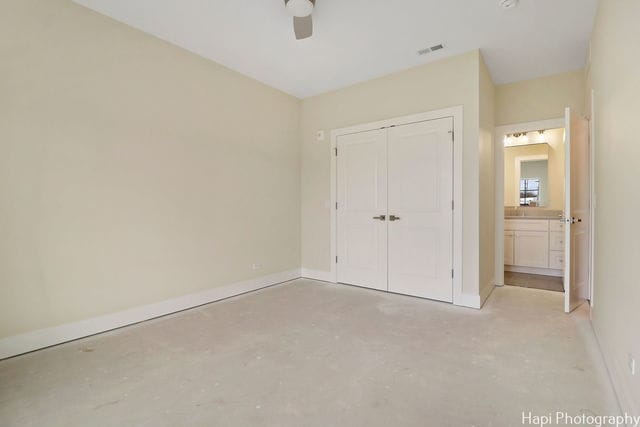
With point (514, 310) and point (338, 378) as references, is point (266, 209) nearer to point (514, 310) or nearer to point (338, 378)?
point (338, 378)

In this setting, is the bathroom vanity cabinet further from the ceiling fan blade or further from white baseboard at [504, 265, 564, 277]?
the ceiling fan blade

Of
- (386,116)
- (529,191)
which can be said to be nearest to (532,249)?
(529,191)

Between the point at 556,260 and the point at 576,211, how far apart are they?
6.22 feet

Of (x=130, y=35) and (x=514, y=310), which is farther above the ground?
(x=130, y=35)

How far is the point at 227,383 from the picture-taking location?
1.87m

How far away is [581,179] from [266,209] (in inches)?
146

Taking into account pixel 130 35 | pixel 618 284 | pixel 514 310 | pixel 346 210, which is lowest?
pixel 514 310

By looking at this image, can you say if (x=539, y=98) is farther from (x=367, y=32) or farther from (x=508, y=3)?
(x=367, y=32)

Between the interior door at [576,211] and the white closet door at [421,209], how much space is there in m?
1.05

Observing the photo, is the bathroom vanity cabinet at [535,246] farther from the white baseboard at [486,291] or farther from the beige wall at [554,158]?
the white baseboard at [486,291]

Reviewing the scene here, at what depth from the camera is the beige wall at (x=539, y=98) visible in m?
3.71

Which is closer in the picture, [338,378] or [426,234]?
[338,378]

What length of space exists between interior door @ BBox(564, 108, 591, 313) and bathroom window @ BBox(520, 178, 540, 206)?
5.99 ft

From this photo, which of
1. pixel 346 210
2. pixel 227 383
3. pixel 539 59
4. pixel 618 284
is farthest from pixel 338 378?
pixel 539 59
